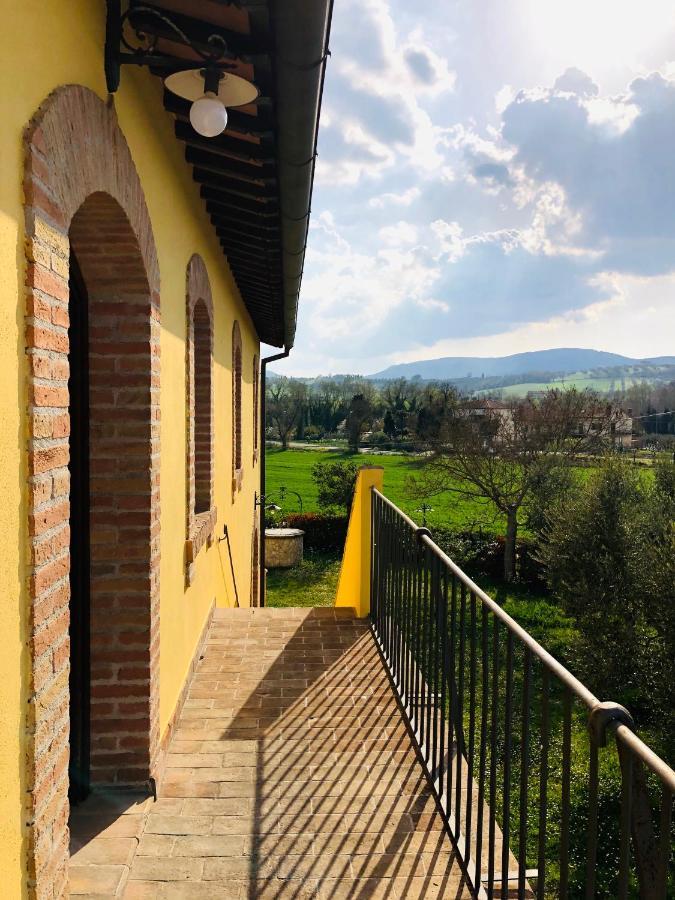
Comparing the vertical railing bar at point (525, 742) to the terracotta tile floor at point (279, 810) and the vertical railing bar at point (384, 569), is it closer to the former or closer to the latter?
the terracotta tile floor at point (279, 810)

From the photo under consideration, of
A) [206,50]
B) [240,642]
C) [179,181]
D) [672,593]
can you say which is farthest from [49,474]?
[672,593]

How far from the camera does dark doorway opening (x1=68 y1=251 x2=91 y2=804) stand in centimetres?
306

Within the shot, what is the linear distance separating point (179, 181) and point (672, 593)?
947 cm

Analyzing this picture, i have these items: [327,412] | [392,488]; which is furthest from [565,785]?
[327,412]

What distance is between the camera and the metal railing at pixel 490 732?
144 centimetres

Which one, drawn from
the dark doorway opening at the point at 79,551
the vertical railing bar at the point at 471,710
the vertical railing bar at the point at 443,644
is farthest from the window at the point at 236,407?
the vertical railing bar at the point at 471,710

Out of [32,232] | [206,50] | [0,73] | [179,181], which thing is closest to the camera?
[0,73]

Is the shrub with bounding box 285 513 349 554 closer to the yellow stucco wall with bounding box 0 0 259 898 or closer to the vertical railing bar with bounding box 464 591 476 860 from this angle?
the yellow stucco wall with bounding box 0 0 259 898

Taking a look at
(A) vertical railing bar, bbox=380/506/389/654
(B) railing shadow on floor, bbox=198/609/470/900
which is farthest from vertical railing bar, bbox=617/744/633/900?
(A) vertical railing bar, bbox=380/506/389/654

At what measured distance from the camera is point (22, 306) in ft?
5.75

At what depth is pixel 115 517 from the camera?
313 cm

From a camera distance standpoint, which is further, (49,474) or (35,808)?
(49,474)

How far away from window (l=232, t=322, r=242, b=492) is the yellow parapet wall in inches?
97.0

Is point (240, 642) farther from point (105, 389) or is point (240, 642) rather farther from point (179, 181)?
point (179, 181)
